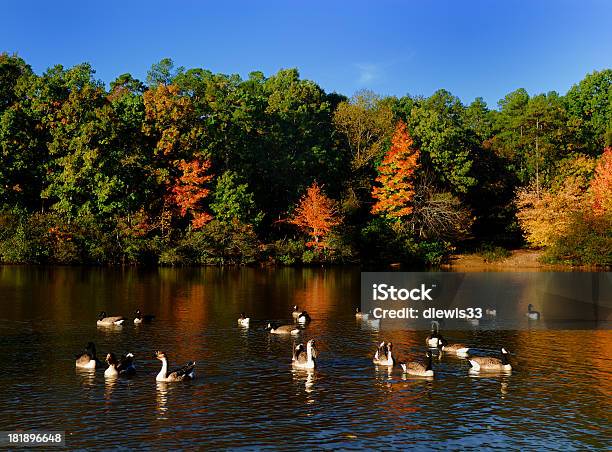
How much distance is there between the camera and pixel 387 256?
88938mm

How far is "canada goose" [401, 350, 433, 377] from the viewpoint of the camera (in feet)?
91.3

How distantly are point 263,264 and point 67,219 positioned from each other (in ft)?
74.7

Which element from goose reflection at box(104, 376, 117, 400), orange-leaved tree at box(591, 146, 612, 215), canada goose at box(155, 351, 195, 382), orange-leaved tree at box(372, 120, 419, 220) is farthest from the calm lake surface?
orange-leaved tree at box(591, 146, 612, 215)

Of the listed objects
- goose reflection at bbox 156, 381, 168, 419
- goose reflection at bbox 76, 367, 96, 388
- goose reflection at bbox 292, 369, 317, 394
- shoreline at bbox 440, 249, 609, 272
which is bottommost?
goose reflection at bbox 156, 381, 168, 419

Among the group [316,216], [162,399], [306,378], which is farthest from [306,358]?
[316,216]

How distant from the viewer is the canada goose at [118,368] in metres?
27.1

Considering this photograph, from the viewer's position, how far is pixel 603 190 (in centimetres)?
8625

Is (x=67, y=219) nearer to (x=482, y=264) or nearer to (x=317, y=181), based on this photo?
(x=317, y=181)

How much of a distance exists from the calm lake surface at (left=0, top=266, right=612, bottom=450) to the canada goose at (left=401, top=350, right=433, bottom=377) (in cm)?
45

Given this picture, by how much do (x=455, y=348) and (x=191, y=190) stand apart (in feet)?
186

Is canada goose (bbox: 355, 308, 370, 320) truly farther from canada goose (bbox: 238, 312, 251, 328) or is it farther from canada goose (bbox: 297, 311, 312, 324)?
canada goose (bbox: 238, 312, 251, 328)

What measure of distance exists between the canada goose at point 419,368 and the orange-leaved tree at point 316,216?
191 feet

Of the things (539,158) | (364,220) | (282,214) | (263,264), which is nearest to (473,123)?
(539,158)

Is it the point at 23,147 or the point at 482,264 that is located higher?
the point at 23,147
